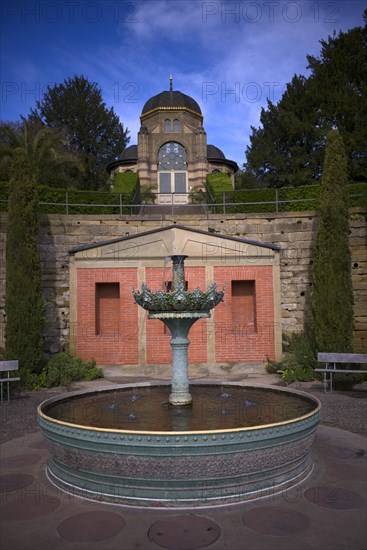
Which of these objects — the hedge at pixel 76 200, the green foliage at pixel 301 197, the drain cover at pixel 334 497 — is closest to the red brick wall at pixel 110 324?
the hedge at pixel 76 200

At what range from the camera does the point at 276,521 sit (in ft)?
14.9

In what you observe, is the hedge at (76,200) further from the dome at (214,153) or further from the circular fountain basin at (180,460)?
the dome at (214,153)

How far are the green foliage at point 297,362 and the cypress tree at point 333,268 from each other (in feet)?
1.69

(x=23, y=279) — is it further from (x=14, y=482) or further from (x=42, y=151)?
(x=42, y=151)

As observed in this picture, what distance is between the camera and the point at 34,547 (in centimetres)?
412

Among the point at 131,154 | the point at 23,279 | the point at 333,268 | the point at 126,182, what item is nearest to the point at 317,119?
the point at 131,154

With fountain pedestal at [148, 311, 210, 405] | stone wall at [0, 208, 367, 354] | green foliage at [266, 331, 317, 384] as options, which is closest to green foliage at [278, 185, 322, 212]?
stone wall at [0, 208, 367, 354]

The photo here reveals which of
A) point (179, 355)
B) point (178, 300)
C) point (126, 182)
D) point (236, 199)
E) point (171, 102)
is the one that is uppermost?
point (171, 102)

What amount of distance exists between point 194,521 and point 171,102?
33388mm

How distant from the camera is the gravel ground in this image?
8.50m

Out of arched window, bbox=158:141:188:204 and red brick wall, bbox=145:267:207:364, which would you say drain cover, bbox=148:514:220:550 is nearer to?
red brick wall, bbox=145:267:207:364

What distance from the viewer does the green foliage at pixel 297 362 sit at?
517 inches

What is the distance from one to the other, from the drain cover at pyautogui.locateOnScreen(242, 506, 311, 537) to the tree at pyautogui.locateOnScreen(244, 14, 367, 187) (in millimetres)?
25697

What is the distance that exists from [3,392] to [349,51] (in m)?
31.7
